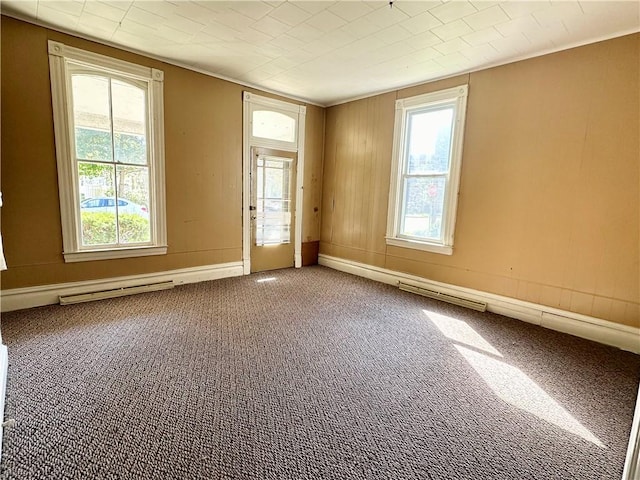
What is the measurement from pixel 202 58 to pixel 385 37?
6.81 ft

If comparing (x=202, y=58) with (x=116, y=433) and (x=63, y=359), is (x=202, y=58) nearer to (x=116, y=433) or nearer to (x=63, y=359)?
(x=63, y=359)

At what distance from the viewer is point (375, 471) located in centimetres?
144

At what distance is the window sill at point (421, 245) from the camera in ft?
12.9

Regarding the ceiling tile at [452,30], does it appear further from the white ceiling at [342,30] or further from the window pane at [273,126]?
the window pane at [273,126]

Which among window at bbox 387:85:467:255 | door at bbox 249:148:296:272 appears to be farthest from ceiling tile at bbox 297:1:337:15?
door at bbox 249:148:296:272

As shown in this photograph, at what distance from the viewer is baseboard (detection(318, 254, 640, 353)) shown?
2.77 m

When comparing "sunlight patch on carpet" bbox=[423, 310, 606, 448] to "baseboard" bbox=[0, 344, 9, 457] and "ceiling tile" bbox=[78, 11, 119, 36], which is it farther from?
"ceiling tile" bbox=[78, 11, 119, 36]

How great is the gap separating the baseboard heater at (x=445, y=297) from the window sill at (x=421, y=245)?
0.51 metres

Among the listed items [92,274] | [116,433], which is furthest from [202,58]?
[116,433]

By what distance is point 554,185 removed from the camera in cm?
308

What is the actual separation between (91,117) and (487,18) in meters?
3.88

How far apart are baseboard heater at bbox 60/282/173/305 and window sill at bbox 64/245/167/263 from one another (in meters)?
0.37

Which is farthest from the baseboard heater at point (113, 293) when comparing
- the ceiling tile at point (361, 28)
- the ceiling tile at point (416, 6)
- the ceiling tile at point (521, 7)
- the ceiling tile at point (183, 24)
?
the ceiling tile at point (521, 7)

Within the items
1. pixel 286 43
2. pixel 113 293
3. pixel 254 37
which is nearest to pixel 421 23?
pixel 286 43
